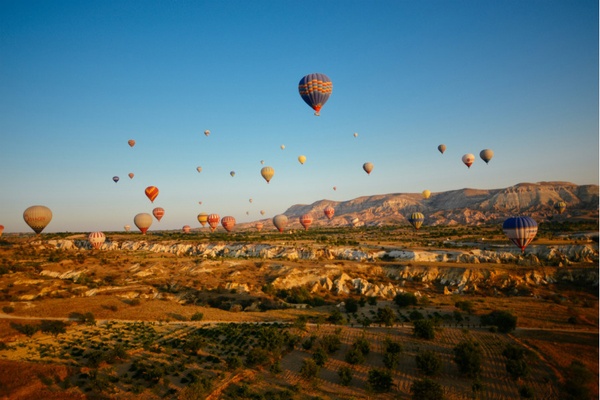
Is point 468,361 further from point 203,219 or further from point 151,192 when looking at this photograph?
point 203,219

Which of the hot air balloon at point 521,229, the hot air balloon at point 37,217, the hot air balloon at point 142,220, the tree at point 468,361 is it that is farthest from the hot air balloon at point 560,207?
the hot air balloon at point 37,217

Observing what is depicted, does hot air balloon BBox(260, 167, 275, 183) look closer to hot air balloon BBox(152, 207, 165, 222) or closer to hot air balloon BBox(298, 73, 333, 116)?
hot air balloon BBox(298, 73, 333, 116)

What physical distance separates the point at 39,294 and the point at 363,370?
36.3m

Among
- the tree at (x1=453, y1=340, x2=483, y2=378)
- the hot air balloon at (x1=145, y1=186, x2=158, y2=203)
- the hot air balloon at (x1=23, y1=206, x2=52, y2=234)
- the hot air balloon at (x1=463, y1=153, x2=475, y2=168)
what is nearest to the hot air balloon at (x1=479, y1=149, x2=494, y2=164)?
the hot air balloon at (x1=463, y1=153, x2=475, y2=168)

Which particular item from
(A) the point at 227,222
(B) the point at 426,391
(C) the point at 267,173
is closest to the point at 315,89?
(C) the point at 267,173

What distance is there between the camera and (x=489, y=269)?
48625mm

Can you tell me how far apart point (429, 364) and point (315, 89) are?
101ft

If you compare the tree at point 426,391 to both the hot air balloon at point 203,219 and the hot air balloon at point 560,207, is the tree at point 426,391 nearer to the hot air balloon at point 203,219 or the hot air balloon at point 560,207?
the hot air balloon at point 203,219

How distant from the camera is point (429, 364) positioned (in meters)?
18.6

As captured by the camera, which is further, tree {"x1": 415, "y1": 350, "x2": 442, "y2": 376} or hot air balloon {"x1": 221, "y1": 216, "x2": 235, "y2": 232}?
hot air balloon {"x1": 221, "y1": 216, "x2": 235, "y2": 232}

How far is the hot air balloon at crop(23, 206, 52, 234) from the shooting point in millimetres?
50375

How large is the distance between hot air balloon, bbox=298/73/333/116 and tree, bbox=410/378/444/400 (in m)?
31.7

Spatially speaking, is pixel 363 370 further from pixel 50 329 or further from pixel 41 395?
pixel 50 329

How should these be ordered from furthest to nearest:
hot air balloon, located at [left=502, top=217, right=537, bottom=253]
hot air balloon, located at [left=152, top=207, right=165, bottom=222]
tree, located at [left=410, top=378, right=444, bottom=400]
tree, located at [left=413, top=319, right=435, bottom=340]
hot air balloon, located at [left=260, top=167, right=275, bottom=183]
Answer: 1. hot air balloon, located at [left=152, top=207, right=165, bottom=222]
2. hot air balloon, located at [left=260, top=167, right=275, bottom=183]
3. hot air balloon, located at [left=502, top=217, right=537, bottom=253]
4. tree, located at [left=413, top=319, right=435, bottom=340]
5. tree, located at [left=410, top=378, right=444, bottom=400]
